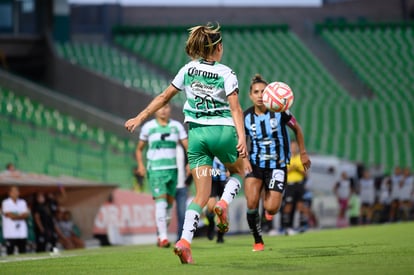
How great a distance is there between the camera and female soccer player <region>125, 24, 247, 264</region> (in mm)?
10688

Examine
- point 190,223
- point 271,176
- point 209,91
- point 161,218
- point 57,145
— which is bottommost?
point 190,223

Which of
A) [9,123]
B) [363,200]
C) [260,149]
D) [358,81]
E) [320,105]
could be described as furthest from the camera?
[358,81]

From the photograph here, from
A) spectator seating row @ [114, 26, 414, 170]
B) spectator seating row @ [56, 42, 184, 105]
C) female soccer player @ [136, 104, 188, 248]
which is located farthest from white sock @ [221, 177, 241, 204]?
spectator seating row @ [114, 26, 414, 170]

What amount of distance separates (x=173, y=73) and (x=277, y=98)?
29.2 meters

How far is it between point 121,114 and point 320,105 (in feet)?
30.6

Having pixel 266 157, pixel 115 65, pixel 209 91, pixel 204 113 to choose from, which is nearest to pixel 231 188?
pixel 204 113

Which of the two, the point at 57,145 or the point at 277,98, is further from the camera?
the point at 57,145

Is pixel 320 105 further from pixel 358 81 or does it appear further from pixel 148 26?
pixel 148 26

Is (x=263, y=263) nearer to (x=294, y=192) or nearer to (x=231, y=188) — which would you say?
(x=231, y=188)

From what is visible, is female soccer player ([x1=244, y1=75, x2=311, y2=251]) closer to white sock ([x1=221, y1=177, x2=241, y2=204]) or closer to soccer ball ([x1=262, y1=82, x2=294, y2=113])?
soccer ball ([x1=262, y1=82, x2=294, y2=113])

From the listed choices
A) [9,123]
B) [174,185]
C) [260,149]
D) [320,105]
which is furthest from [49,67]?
[260,149]

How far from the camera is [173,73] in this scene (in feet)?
137

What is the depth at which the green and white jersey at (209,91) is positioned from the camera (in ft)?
35.2

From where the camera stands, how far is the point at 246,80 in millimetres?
41719
